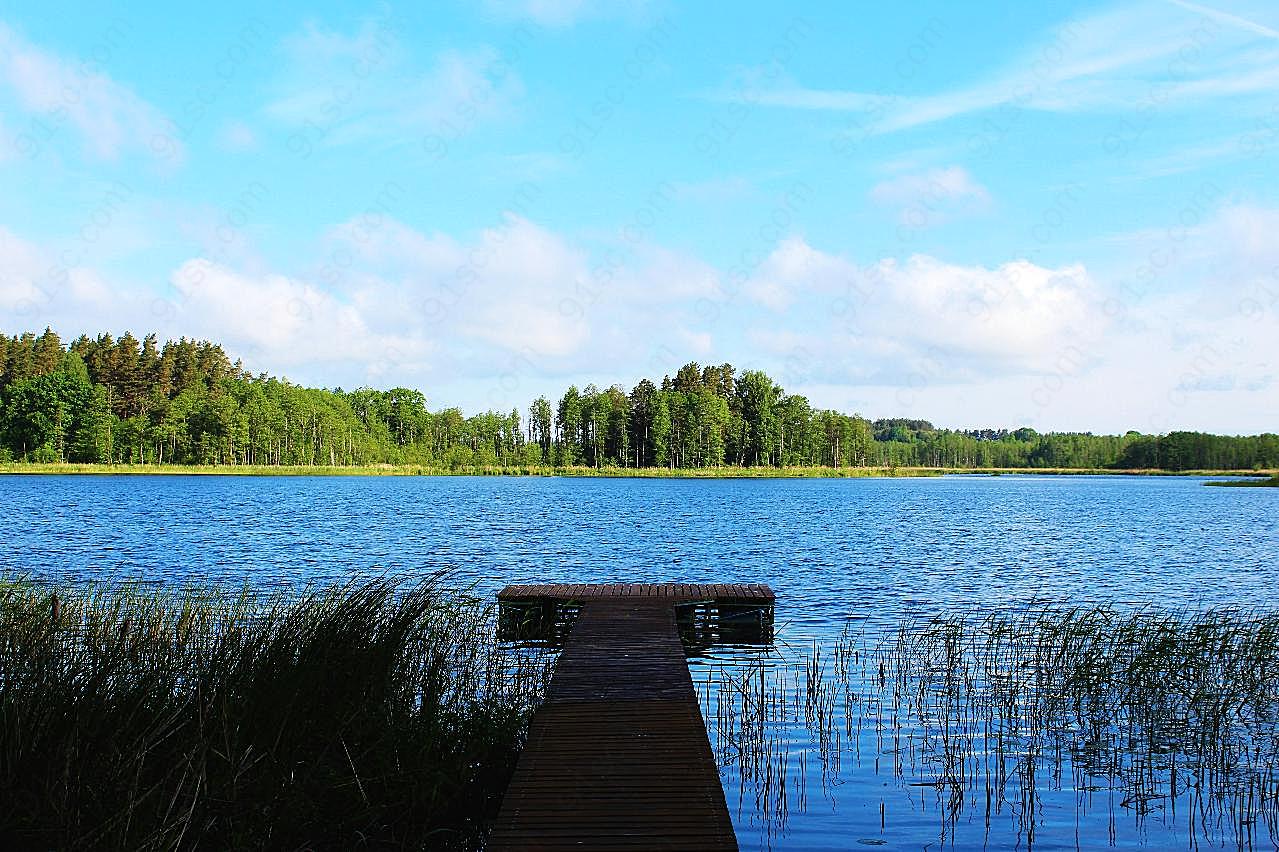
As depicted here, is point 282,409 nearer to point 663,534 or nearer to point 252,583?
point 663,534

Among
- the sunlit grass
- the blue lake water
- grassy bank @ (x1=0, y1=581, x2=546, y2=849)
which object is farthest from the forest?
Answer: grassy bank @ (x1=0, y1=581, x2=546, y2=849)

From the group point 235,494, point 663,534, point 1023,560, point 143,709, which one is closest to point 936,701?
point 143,709

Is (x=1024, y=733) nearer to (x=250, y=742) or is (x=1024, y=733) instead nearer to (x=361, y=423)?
(x=250, y=742)

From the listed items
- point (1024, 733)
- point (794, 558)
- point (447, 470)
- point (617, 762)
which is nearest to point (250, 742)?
point (617, 762)

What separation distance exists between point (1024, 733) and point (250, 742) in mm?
8244

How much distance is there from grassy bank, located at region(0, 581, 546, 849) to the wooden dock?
1.89ft

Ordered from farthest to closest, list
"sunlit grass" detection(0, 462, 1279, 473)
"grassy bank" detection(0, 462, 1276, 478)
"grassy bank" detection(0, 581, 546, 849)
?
"sunlit grass" detection(0, 462, 1279, 473) < "grassy bank" detection(0, 462, 1276, 478) < "grassy bank" detection(0, 581, 546, 849)

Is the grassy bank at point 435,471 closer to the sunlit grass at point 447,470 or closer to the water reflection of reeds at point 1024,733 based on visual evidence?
the sunlit grass at point 447,470

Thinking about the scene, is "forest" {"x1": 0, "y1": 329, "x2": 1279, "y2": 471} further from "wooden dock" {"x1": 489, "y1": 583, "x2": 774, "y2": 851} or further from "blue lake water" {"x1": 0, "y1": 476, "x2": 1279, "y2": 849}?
"wooden dock" {"x1": 489, "y1": 583, "x2": 774, "y2": 851}

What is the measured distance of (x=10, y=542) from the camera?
112 ft

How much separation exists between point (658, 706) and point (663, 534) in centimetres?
3388

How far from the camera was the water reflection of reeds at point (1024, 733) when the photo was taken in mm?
8773

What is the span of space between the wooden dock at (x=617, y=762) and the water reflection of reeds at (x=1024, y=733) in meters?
0.93

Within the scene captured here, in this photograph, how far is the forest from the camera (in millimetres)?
116000
